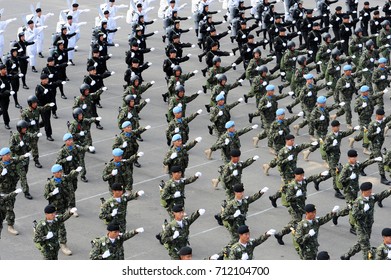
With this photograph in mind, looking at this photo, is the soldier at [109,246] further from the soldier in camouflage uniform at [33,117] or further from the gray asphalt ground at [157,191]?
the soldier in camouflage uniform at [33,117]

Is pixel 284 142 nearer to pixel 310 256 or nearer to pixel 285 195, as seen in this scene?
pixel 285 195

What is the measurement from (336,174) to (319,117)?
3.58 meters

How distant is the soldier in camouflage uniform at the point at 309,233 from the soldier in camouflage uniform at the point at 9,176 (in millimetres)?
7083

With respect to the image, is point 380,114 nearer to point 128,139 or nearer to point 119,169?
point 128,139

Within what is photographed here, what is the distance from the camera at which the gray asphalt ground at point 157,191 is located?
2486cm

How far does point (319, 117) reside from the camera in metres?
30.1

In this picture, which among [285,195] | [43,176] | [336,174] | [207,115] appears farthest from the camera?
[207,115]

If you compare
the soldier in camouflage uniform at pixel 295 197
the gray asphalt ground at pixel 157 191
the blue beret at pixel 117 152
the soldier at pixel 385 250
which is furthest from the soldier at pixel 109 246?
the soldier at pixel 385 250

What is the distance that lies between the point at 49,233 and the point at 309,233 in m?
5.42

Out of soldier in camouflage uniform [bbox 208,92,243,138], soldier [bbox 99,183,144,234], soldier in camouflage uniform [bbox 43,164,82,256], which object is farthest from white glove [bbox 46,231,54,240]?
soldier in camouflage uniform [bbox 208,92,243,138]

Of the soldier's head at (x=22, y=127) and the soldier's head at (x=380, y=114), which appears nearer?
the soldier's head at (x=22, y=127)

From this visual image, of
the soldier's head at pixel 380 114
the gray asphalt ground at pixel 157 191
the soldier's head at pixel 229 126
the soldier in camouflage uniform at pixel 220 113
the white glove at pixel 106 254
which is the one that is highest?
the white glove at pixel 106 254

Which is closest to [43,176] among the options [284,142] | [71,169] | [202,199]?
[71,169]

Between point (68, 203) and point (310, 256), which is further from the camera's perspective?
point (68, 203)
